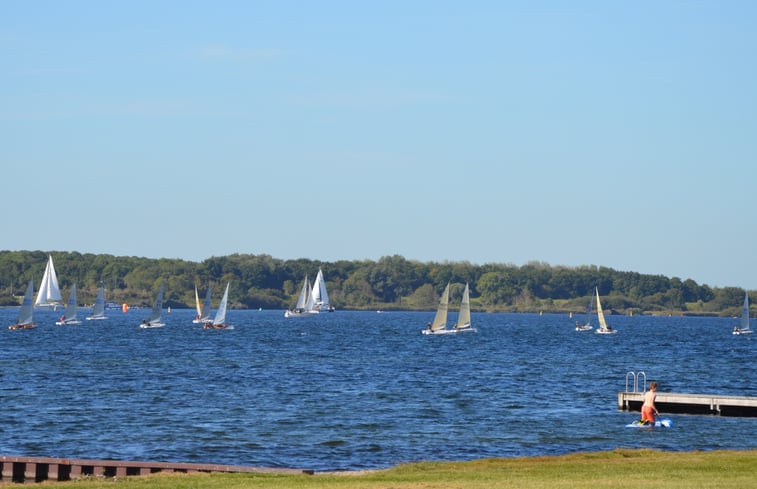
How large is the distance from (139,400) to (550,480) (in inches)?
1435

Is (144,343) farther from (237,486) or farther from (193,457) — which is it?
(237,486)

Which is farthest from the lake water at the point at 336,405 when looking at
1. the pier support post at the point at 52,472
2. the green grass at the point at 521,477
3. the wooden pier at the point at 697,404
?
the pier support post at the point at 52,472

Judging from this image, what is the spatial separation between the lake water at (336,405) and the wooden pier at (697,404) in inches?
37.3

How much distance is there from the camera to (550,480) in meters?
26.9

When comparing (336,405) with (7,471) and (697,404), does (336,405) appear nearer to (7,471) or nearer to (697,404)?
(697,404)

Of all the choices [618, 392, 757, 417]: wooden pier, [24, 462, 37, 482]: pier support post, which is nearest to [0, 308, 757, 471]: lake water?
[618, 392, 757, 417]: wooden pier

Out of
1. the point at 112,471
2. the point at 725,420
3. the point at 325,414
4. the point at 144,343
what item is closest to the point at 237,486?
the point at 112,471

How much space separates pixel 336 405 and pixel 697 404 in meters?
17.2

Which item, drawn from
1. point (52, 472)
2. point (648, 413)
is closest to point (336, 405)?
point (648, 413)

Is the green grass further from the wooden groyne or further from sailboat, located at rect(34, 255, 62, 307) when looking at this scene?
sailboat, located at rect(34, 255, 62, 307)

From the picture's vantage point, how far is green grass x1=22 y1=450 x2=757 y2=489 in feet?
85.3

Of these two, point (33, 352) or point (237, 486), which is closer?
point (237, 486)

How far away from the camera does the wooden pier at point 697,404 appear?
54219 mm

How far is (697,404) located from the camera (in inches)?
2160
